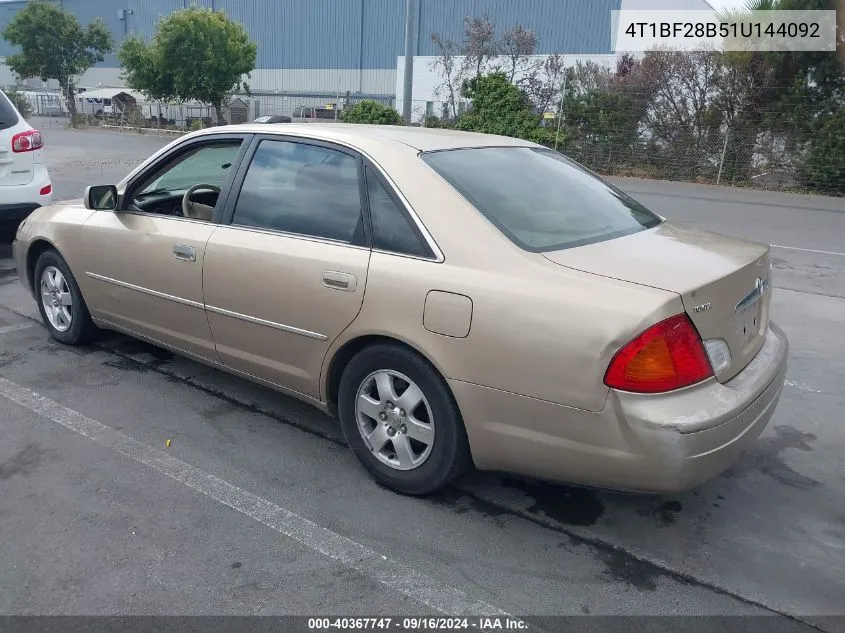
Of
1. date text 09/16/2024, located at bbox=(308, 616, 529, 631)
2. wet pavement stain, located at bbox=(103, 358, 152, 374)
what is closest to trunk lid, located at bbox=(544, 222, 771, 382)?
date text 09/16/2024, located at bbox=(308, 616, 529, 631)

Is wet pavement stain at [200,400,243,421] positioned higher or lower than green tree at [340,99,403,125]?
lower

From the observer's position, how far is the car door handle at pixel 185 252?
158 inches

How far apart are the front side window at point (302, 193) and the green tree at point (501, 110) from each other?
54.9 ft

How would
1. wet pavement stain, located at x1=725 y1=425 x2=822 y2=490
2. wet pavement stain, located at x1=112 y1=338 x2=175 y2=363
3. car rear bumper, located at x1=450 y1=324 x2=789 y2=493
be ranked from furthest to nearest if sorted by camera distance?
wet pavement stain, located at x1=112 y1=338 x2=175 y2=363
wet pavement stain, located at x1=725 y1=425 x2=822 y2=490
car rear bumper, located at x1=450 y1=324 x2=789 y2=493

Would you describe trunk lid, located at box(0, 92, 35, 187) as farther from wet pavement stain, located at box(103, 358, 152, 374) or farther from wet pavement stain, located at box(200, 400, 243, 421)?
wet pavement stain, located at box(200, 400, 243, 421)

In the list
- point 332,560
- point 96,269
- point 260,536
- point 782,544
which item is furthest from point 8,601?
point 782,544

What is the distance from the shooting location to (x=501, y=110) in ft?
66.9

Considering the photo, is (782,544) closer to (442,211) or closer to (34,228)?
(442,211)

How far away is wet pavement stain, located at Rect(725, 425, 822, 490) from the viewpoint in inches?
143

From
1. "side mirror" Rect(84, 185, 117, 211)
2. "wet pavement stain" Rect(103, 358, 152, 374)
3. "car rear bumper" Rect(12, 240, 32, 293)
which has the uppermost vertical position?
"side mirror" Rect(84, 185, 117, 211)

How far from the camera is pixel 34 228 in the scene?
515cm

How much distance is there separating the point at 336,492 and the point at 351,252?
108cm

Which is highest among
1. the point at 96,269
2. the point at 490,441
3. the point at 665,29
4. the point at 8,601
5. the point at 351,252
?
the point at 665,29

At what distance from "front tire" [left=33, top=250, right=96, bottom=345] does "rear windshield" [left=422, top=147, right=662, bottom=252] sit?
2.80 meters
